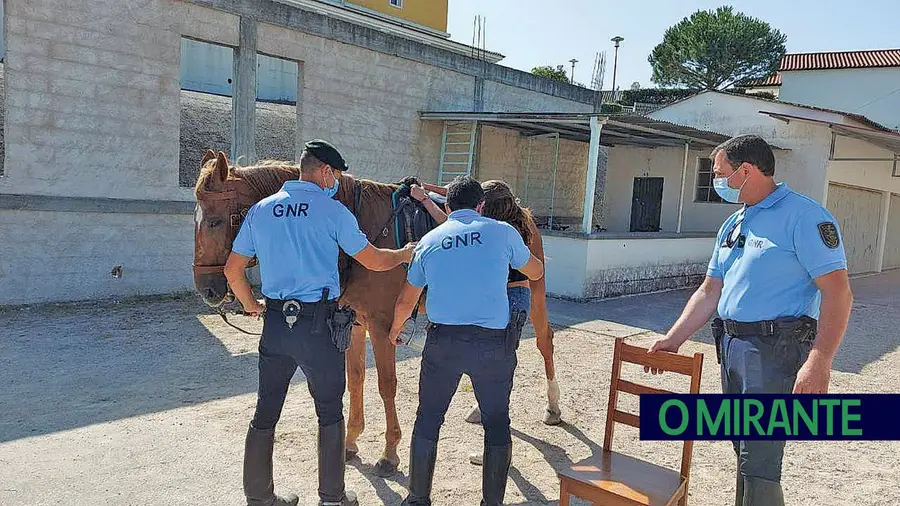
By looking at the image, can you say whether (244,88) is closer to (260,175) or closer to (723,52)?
(260,175)

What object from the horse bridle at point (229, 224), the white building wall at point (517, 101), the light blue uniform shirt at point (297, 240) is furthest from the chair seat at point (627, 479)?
the white building wall at point (517, 101)

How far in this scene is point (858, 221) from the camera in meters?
14.9

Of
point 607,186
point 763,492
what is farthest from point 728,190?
point 607,186

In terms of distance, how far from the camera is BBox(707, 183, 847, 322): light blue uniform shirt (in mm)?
2244

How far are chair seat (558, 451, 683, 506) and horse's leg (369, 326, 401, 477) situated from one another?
48.3 inches

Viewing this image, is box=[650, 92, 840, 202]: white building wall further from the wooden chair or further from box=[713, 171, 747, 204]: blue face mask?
the wooden chair

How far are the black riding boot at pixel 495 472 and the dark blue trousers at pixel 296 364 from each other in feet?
2.37

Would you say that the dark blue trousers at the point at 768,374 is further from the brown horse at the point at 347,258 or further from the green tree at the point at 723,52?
the green tree at the point at 723,52

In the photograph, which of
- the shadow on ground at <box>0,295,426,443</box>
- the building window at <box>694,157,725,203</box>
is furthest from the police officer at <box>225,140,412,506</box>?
the building window at <box>694,157,725,203</box>

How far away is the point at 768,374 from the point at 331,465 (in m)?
1.91

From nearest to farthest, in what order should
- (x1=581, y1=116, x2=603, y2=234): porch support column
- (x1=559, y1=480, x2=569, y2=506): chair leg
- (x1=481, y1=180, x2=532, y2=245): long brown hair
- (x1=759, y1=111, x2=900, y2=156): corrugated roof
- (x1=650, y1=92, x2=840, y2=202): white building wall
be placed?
1. (x1=559, y1=480, x2=569, y2=506): chair leg
2. (x1=481, y1=180, x2=532, y2=245): long brown hair
3. (x1=581, y1=116, x2=603, y2=234): porch support column
4. (x1=759, y1=111, x2=900, y2=156): corrugated roof
5. (x1=650, y1=92, x2=840, y2=202): white building wall

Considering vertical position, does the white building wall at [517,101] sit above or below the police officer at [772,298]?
above

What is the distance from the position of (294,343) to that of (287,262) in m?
0.36

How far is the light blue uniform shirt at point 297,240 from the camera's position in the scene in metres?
2.72
